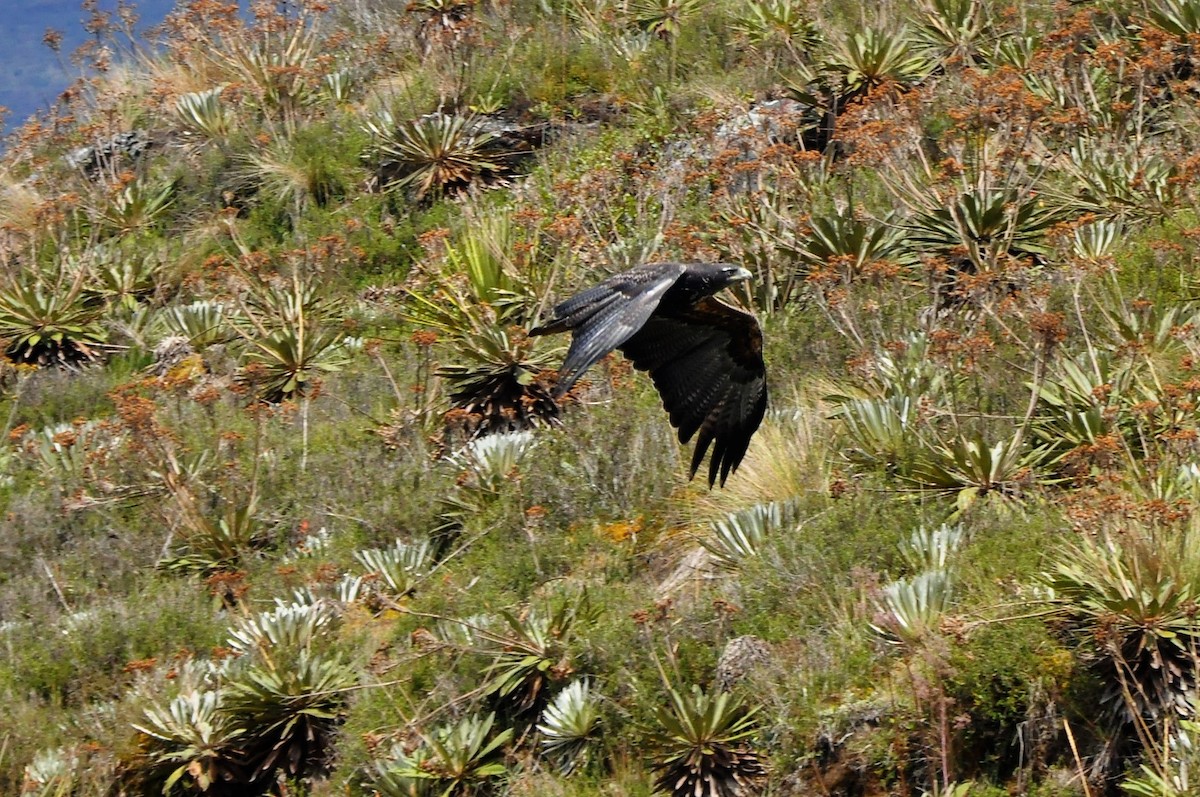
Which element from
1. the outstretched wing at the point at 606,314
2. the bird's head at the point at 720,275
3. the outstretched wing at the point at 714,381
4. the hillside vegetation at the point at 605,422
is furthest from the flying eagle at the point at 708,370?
the outstretched wing at the point at 606,314

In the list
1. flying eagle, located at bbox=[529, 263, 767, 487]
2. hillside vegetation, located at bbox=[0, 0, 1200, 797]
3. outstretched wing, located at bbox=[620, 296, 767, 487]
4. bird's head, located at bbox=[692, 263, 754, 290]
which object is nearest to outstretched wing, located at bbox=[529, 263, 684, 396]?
bird's head, located at bbox=[692, 263, 754, 290]

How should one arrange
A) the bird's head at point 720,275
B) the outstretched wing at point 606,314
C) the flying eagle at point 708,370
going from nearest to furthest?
the outstretched wing at point 606,314, the bird's head at point 720,275, the flying eagle at point 708,370

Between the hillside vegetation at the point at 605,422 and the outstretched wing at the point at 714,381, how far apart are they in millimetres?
525

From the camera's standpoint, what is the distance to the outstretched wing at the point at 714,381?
26.7 feet

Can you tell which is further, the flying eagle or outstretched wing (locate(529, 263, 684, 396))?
the flying eagle

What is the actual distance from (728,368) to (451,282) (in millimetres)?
2905

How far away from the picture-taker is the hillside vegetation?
281 inches

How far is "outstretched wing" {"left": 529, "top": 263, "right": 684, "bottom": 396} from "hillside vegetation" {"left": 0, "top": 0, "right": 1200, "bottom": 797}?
5.08 feet

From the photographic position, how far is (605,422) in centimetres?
934

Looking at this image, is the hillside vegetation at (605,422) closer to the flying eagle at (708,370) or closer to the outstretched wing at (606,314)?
the flying eagle at (708,370)

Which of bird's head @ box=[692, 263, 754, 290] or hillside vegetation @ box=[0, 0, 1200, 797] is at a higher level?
bird's head @ box=[692, 263, 754, 290]

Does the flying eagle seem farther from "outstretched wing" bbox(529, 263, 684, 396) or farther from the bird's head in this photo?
"outstretched wing" bbox(529, 263, 684, 396)

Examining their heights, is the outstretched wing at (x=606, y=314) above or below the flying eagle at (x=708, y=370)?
above

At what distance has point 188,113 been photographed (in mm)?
14609
